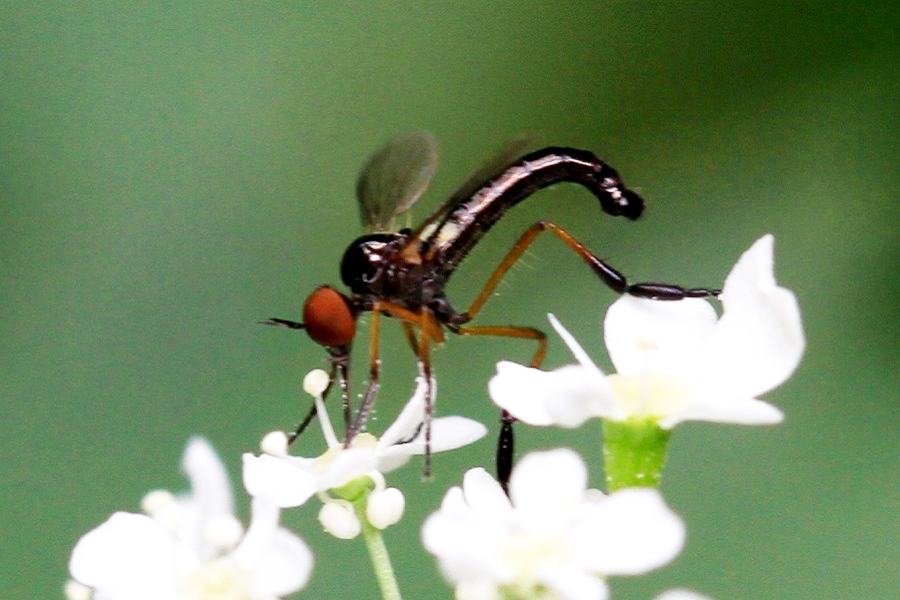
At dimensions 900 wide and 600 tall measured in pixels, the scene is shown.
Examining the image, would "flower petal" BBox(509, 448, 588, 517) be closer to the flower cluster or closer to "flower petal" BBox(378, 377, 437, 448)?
the flower cluster

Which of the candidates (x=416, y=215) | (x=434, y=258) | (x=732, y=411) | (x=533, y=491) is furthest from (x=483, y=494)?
(x=416, y=215)

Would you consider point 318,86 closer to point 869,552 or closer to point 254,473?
point 869,552

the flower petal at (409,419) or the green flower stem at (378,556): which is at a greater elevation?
the flower petal at (409,419)

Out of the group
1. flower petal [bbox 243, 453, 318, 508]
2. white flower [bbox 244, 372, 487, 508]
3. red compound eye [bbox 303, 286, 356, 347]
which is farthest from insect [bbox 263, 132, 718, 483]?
flower petal [bbox 243, 453, 318, 508]

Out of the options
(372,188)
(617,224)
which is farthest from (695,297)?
(617,224)

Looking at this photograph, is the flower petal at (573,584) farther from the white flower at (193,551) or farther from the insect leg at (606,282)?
the insect leg at (606,282)

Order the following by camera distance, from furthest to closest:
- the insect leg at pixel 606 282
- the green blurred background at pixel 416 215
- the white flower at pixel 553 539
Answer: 1. the green blurred background at pixel 416 215
2. the insect leg at pixel 606 282
3. the white flower at pixel 553 539

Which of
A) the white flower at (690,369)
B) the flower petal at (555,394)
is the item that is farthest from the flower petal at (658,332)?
the flower petal at (555,394)
